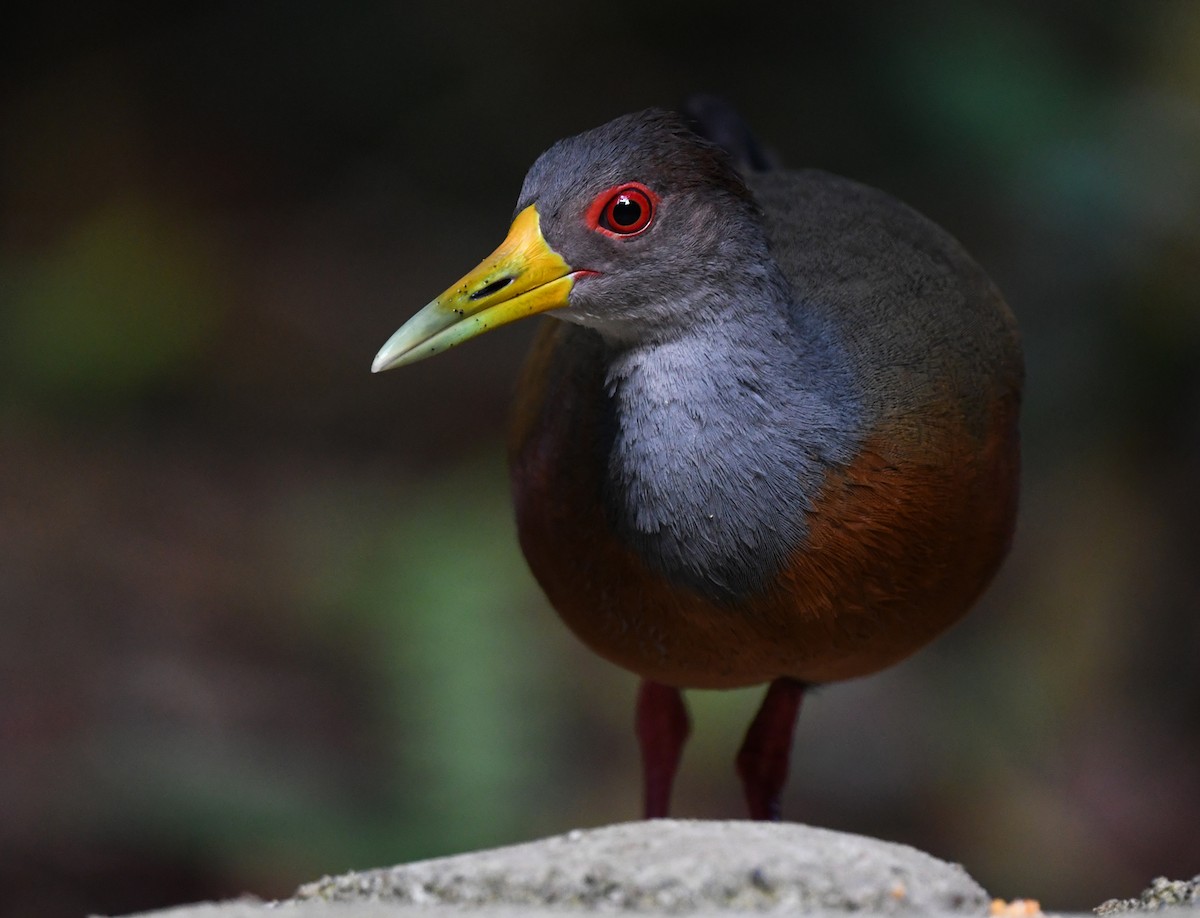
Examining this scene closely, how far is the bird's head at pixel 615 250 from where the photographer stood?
3.58 meters

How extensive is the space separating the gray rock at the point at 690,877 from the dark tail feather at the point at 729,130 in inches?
104

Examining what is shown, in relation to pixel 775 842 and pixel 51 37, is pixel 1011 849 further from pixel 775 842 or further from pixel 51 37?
pixel 51 37

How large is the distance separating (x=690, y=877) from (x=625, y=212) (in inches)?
62.4

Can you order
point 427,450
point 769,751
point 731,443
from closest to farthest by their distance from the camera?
point 731,443
point 769,751
point 427,450

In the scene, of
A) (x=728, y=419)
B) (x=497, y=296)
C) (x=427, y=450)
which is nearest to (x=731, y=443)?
(x=728, y=419)

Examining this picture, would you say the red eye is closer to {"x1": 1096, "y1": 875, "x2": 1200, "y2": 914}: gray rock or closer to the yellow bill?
the yellow bill

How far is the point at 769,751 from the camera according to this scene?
188 inches

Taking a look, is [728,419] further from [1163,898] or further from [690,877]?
[1163,898]

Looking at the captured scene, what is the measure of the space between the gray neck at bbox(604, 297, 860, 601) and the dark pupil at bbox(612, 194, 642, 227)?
0.29 m

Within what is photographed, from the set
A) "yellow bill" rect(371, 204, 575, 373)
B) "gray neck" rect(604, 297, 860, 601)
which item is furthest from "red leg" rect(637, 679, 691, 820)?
"yellow bill" rect(371, 204, 575, 373)

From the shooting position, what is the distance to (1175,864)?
21.9 feet

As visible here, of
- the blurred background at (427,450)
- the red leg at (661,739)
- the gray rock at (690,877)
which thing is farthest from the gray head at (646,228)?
the blurred background at (427,450)

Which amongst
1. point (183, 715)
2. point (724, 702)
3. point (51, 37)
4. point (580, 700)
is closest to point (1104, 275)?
point (724, 702)

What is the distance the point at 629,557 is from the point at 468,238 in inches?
213
